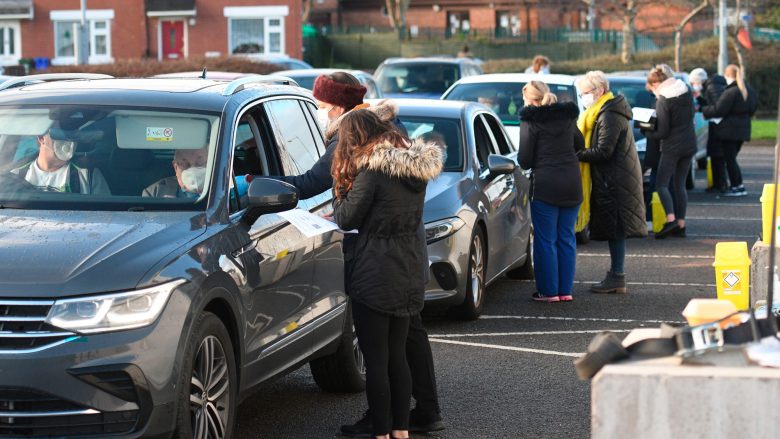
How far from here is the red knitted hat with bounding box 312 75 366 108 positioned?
7035 mm

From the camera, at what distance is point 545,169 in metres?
10.8

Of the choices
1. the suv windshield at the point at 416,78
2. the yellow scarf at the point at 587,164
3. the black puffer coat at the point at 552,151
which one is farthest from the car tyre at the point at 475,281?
the suv windshield at the point at 416,78

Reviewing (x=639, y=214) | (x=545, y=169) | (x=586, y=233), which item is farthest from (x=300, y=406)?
(x=586, y=233)

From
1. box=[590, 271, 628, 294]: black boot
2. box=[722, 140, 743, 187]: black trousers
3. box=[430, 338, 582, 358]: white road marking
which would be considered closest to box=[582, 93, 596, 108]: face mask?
box=[590, 271, 628, 294]: black boot

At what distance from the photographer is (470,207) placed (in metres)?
10.2

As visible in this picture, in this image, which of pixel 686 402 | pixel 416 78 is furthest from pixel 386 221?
pixel 416 78

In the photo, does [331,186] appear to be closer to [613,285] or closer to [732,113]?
[613,285]

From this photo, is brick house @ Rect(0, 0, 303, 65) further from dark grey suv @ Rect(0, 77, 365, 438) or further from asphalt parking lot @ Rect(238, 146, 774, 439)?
dark grey suv @ Rect(0, 77, 365, 438)

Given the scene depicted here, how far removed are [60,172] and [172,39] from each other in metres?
52.8

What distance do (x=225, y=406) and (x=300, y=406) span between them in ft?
5.58

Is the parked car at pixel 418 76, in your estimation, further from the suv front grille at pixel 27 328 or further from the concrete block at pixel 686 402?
the concrete block at pixel 686 402

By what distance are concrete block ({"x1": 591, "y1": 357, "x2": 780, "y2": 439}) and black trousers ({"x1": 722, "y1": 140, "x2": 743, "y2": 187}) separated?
1678 centimetres

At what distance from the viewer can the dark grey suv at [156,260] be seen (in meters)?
5.08

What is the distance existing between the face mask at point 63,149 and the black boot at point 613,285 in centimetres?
628
